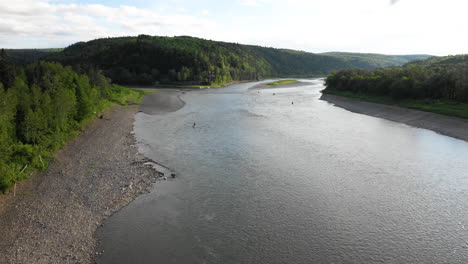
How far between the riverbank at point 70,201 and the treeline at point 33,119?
124 centimetres

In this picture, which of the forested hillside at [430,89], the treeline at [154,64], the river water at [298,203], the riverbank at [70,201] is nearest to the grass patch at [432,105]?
the forested hillside at [430,89]

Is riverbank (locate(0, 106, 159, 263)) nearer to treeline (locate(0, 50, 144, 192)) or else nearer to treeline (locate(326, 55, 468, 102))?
treeline (locate(0, 50, 144, 192))

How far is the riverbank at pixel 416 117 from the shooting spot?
136 feet

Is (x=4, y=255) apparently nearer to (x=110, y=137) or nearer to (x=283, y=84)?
(x=110, y=137)

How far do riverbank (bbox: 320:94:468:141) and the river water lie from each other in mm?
5293

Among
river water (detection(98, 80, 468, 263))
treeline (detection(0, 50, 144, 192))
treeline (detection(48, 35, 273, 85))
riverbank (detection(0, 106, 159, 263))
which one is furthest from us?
treeline (detection(48, 35, 273, 85))

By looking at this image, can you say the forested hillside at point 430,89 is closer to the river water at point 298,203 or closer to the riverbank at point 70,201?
the river water at point 298,203

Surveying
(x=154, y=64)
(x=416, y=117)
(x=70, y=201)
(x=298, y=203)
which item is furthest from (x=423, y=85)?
(x=154, y=64)

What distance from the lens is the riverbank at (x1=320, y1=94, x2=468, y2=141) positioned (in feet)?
136

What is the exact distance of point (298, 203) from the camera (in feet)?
67.0

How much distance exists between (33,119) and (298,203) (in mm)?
23463

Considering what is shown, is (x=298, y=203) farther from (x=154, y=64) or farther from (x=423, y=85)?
(x=154, y=64)

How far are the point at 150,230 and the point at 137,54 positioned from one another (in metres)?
141

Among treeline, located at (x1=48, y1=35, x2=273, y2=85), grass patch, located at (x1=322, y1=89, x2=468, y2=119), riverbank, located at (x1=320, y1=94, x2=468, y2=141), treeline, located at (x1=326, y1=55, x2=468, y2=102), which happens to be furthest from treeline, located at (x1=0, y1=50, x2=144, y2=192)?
treeline, located at (x1=48, y1=35, x2=273, y2=85)
